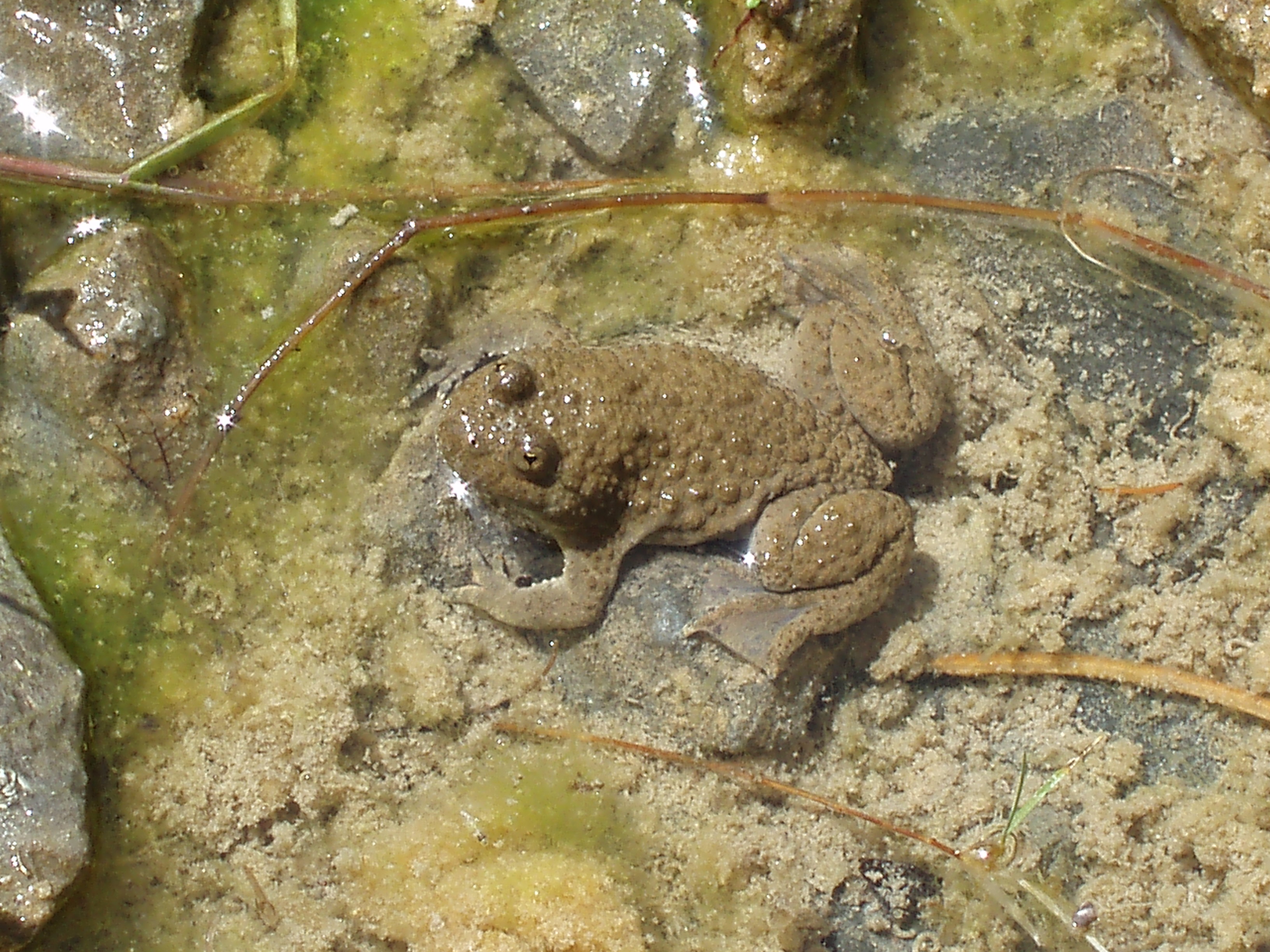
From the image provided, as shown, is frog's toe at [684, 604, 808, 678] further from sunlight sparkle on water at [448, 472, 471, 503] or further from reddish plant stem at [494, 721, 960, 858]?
sunlight sparkle on water at [448, 472, 471, 503]

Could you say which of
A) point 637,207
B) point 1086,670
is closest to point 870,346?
point 637,207

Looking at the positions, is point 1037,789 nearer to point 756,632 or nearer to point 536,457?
point 756,632

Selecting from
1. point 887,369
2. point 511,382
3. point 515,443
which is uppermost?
point 511,382

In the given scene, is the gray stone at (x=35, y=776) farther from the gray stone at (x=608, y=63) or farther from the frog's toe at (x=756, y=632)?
the gray stone at (x=608, y=63)

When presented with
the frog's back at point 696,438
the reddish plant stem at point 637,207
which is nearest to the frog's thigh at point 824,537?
the frog's back at point 696,438

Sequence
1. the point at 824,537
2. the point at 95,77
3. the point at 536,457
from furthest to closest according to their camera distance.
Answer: the point at 95,77, the point at 824,537, the point at 536,457

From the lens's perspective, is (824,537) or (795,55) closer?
(824,537)

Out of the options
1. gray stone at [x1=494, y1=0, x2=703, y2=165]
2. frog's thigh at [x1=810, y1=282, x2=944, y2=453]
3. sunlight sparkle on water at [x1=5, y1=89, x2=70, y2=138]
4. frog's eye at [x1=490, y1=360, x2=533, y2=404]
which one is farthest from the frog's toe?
sunlight sparkle on water at [x1=5, y1=89, x2=70, y2=138]

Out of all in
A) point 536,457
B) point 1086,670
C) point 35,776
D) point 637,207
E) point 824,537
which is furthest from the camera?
point 637,207
